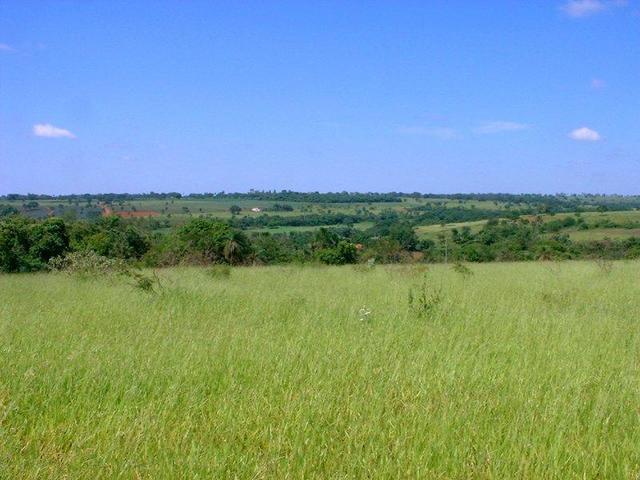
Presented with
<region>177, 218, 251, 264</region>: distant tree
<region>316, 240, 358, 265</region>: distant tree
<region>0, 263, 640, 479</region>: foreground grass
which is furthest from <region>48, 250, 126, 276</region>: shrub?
<region>316, 240, 358, 265</region>: distant tree

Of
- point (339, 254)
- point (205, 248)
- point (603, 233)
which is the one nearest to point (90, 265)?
point (205, 248)

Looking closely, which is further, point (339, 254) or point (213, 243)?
point (339, 254)

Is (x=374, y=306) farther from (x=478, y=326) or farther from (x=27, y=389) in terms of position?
(x=27, y=389)

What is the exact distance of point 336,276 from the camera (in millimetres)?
16516

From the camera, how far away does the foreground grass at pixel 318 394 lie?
3.54 m

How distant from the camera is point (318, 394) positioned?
4.47 m

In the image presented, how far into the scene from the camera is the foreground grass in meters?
3.54

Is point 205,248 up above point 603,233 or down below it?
above

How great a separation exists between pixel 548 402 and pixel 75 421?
3.10m

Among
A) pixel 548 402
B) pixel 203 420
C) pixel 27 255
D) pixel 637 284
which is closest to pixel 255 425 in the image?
pixel 203 420

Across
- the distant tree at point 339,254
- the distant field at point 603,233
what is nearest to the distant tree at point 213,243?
the distant tree at point 339,254

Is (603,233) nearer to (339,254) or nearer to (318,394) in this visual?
(339,254)

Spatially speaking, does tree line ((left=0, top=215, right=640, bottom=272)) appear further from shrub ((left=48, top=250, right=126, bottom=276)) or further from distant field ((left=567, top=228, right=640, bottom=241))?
distant field ((left=567, top=228, right=640, bottom=241))

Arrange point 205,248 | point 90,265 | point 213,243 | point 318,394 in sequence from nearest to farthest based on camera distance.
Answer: point 318,394 < point 90,265 < point 205,248 < point 213,243
